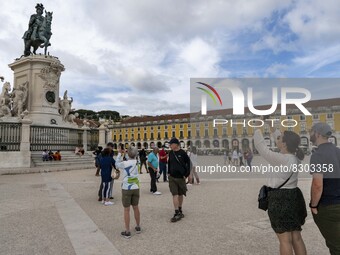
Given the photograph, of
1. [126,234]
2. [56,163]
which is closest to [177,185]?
[126,234]

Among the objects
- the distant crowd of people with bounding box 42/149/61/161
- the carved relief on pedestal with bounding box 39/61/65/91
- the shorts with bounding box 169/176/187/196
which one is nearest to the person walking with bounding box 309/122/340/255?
the shorts with bounding box 169/176/187/196

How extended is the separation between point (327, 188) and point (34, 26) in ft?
82.3

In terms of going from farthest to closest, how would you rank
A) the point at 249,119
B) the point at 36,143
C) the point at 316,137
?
1. the point at 36,143
2. the point at 249,119
3. the point at 316,137

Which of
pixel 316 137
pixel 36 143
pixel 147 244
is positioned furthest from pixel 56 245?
pixel 36 143

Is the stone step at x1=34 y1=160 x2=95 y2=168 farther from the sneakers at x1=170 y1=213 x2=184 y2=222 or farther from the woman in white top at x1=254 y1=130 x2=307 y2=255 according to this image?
the woman in white top at x1=254 y1=130 x2=307 y2=255

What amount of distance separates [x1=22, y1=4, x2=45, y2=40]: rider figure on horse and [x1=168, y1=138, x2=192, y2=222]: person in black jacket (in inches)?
835

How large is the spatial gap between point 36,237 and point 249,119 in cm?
422

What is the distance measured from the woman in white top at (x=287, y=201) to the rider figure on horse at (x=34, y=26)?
24.0 metres

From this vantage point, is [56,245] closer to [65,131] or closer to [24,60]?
[65,131]

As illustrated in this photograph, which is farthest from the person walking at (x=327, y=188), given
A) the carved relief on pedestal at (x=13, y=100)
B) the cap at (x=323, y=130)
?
the carved relief on pedestal at (x=13, y=100)

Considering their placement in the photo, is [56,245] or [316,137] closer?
[316,137]

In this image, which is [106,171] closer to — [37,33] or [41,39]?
[41,39]

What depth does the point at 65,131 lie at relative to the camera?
69.4 ft

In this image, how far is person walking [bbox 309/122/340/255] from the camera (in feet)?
8.89
